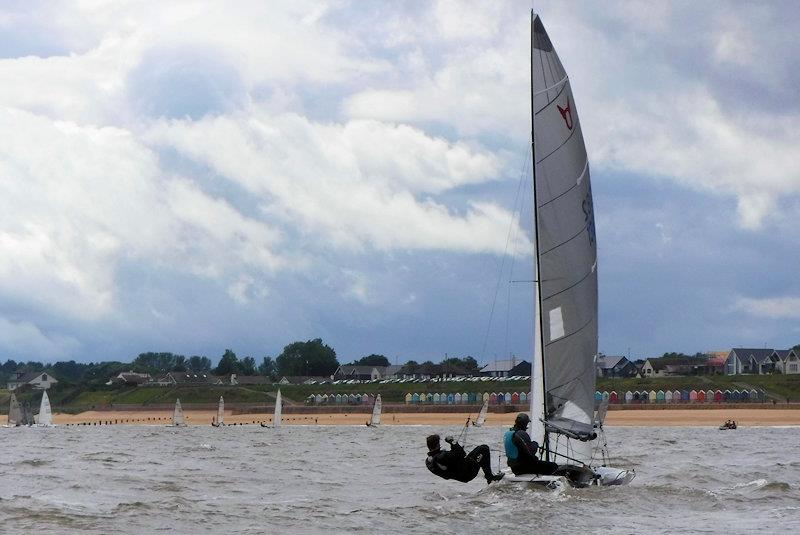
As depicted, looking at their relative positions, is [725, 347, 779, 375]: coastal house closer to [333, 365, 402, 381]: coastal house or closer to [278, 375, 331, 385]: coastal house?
[333, 365, 402, 381]: coastal house

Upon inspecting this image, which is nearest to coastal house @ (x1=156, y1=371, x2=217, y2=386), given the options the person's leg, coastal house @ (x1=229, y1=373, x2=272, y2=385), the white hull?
coastal house @ (x1=229, y1=373, x2=272, y2=385)

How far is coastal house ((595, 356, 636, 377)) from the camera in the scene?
13912 centimetres

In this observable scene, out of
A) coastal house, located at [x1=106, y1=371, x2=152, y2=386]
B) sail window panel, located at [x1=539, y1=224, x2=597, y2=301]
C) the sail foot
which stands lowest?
the sail foot

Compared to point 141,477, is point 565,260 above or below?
above

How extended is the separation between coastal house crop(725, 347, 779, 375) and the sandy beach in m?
49.6

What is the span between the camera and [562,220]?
24.3 meters

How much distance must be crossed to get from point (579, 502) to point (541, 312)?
4016 mm

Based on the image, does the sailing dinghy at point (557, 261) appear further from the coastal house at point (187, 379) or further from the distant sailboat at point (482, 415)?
the coastal house at point (187, 379)

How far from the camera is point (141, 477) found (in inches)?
1240

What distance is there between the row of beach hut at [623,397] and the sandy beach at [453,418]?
5.25m

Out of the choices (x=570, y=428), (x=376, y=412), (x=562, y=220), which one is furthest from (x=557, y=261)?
(x=376, y=412)

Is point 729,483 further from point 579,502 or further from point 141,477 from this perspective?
point 141,477

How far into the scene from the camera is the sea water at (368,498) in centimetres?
2047

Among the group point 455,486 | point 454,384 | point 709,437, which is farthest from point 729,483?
point 454,384
